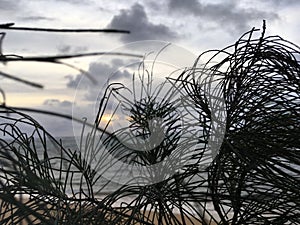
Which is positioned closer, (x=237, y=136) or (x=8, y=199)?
(x=8, y=199)

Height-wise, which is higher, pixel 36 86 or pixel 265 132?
pixel 265 132

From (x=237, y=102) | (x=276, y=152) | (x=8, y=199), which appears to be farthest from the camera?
(x=237, y=102)

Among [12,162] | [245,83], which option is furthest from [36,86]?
[245,83]

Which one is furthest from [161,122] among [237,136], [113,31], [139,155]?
[113,31]

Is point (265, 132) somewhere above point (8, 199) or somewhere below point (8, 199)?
Answer: above

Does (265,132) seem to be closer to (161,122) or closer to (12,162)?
(161,122)

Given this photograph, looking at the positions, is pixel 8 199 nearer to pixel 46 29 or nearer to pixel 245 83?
pixel 46 29

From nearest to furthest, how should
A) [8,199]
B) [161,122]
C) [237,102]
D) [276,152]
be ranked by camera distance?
[8,199] → [276,152] → [237,102] → [161,122]

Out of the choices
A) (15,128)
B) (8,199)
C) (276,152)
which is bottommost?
(8,199)

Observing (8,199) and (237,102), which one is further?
(237,102)
